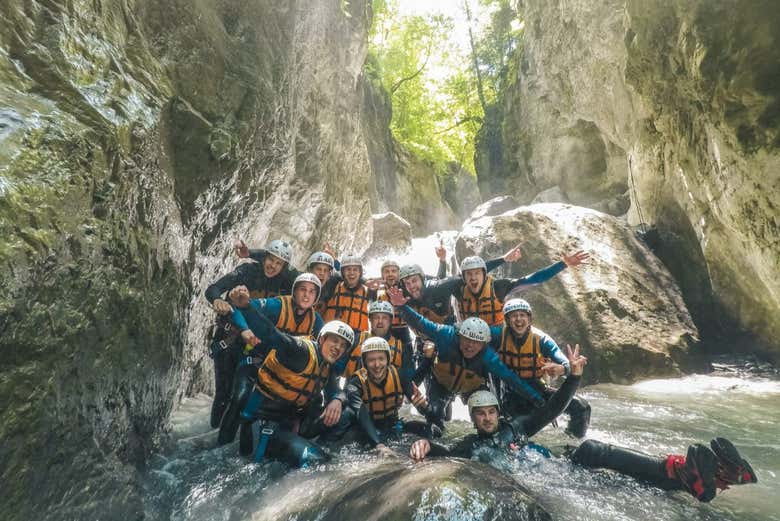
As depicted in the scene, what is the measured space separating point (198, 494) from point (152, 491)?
1.15 ft

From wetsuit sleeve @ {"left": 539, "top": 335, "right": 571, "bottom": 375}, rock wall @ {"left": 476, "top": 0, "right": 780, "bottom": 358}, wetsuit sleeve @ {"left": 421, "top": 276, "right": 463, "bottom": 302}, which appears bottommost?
wetsuit sleeve @ {"left": 539, "top": 335, "right": 571, "bottom": 375}

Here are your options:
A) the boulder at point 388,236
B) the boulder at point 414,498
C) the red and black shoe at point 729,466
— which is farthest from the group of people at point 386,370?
the boulder at point 388,236

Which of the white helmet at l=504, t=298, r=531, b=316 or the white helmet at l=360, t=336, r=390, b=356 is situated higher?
the white helmet at l=504, t=298, r=531, b=316

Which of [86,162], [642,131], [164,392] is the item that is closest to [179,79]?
[86,162]

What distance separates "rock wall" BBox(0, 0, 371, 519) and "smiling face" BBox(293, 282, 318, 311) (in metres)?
1.22

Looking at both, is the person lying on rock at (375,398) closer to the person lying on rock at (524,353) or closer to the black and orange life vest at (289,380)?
the black and orange life vest at (289,380)

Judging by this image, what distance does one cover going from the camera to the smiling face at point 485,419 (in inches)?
173

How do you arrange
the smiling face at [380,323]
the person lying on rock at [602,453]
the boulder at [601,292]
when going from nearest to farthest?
the person lying on rock at [602,453]
the smiling face at [380,323]
the boulder at [601,292]

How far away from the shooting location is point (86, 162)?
10.1ft

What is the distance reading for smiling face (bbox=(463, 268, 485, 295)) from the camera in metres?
6.28

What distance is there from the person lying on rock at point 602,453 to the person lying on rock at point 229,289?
2.49 meters

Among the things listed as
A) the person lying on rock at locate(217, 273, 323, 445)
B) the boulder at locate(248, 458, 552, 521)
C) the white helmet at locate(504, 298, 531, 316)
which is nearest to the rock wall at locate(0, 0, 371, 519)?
the person lying on rock at locate(217, 273, 323, 445)

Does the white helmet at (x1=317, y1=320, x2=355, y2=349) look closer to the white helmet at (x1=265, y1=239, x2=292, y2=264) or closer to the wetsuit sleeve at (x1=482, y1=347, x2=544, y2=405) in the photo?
the white helmet at (x1=265, y1=239, x2=292, y2=264)

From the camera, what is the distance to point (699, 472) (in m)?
3.48
